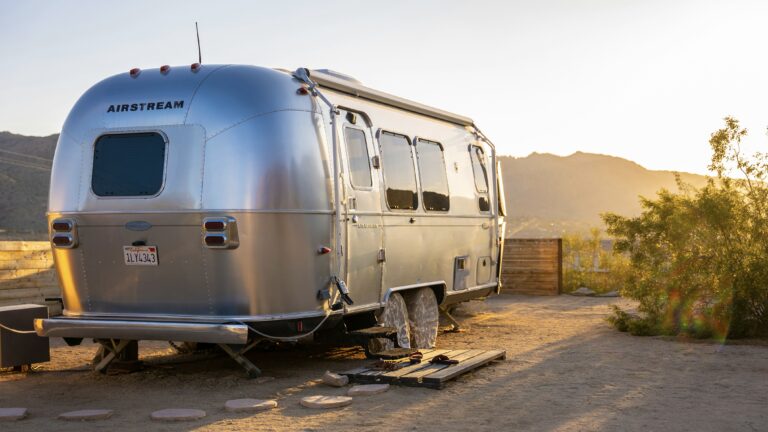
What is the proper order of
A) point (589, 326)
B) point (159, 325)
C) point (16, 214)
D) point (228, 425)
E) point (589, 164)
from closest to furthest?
1. point (228, 425)
2. point (159, 325)
3. point (589, 326)
4. point (16, 214)
5. point (589, 164)

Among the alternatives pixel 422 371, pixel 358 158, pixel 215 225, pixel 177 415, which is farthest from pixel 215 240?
pixel 422 371

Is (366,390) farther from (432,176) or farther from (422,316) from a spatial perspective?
(432,176)

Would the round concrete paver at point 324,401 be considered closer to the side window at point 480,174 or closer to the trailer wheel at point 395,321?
the trailer wheel at point 395,321

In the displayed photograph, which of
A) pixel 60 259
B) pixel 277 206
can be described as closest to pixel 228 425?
pixel 277 206

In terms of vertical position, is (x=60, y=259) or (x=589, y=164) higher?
(x=589, y=164)

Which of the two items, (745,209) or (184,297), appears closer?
(184,297)

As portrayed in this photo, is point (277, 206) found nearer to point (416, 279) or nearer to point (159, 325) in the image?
point (159, 325)

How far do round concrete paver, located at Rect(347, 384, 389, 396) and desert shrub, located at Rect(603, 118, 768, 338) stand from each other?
5806 mm

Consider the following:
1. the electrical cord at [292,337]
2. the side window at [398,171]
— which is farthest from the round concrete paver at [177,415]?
the side window at [398,171]

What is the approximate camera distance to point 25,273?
1381cm

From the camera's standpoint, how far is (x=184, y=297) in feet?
27.0

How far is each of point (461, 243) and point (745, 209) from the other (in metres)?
3.96

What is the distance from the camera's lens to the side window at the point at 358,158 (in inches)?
362

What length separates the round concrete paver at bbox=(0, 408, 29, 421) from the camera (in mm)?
7234
